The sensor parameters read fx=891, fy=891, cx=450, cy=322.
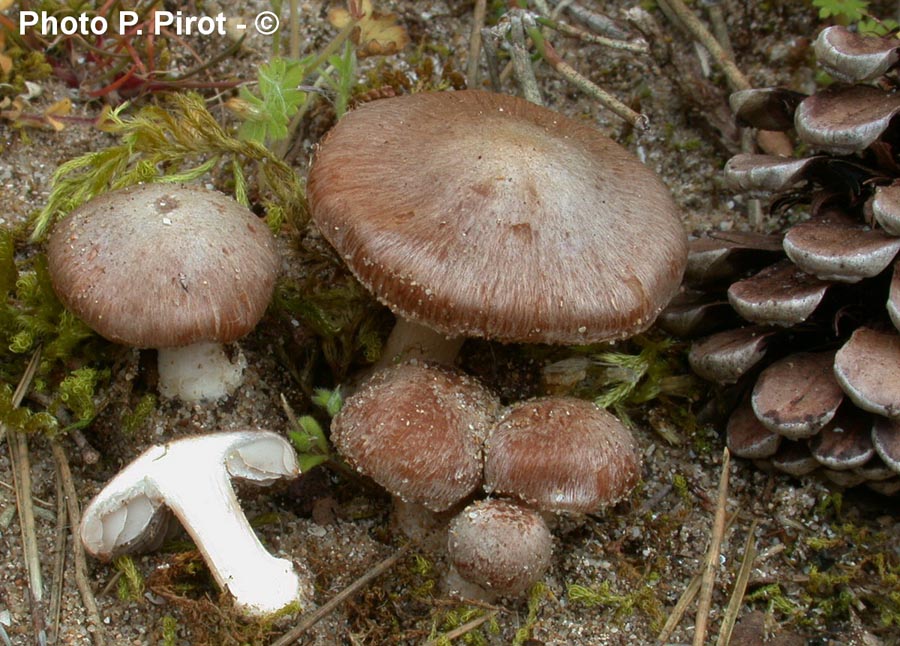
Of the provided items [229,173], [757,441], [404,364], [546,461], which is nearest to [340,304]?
[404,364]

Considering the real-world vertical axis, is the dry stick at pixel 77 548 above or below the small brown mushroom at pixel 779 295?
below

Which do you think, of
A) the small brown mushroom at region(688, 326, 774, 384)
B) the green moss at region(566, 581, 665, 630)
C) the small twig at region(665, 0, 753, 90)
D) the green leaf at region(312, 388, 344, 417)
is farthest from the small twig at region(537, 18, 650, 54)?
the green moss at region(566, 581, 665, 630)

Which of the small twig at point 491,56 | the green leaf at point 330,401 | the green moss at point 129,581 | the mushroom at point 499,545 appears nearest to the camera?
the mushroom at point 499,545

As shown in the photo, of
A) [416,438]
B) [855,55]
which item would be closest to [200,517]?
[416,438]

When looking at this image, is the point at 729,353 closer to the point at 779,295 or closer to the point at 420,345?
the point at 779,295

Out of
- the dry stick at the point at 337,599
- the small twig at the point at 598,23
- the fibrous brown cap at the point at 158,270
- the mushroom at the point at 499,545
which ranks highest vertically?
the small twig at the point at 598,23

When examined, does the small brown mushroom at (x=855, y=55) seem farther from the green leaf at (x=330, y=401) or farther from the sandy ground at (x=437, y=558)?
the green leaf at (x=330, y=401)

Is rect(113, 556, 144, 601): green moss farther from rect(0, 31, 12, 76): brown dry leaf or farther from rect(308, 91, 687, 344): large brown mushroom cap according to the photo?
rect(0, 31, 12, 76): brown dry leaf

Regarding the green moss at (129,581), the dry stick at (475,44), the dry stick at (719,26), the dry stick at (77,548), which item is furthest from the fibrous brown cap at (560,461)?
the dry stick at (719,26)
